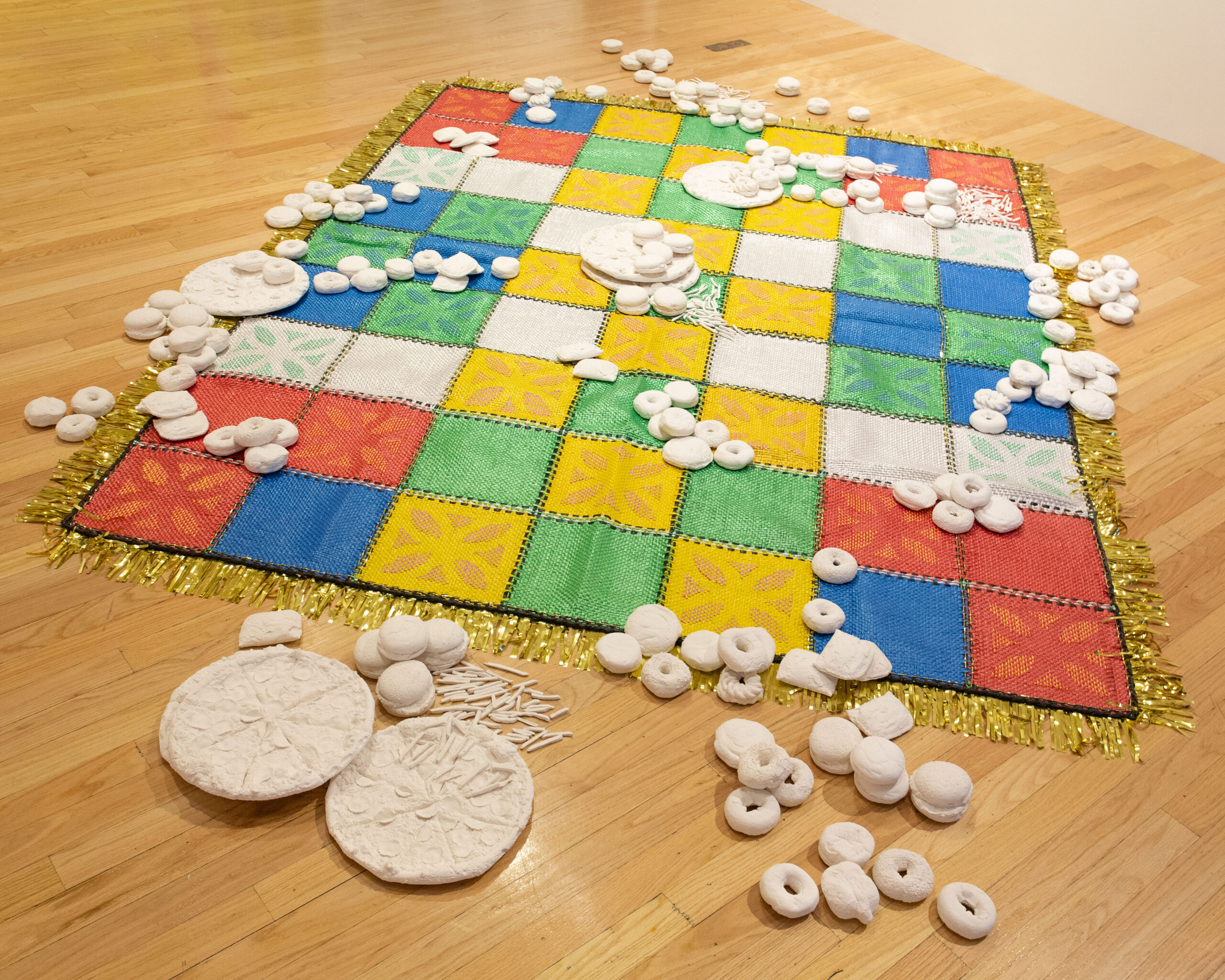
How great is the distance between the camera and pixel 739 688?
1.36 meters

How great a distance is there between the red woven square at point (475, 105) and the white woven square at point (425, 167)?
24 cm

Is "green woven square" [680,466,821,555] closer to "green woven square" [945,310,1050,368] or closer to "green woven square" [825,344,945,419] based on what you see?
"green woven square" [825,344,945,419]

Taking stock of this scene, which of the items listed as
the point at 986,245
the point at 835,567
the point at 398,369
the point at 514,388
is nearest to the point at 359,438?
the point at 398,369

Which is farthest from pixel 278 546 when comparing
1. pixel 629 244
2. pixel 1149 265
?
pixel 1149 265

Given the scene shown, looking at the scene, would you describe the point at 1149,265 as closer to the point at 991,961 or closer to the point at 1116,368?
the point at 1116,368

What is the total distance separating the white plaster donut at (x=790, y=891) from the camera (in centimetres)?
114

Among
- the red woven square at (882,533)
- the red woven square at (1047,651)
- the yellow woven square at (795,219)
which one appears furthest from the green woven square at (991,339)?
the red woven square at (1047,651)

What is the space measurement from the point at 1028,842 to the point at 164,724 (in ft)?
3.82

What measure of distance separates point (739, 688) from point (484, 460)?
0.65 meters

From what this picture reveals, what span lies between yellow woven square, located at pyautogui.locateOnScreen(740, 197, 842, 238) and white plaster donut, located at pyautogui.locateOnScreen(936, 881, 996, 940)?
1.66 metres

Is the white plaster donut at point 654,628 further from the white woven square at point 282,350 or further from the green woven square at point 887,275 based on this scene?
the green woven square at point 887,275

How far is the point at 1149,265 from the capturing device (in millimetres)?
2377

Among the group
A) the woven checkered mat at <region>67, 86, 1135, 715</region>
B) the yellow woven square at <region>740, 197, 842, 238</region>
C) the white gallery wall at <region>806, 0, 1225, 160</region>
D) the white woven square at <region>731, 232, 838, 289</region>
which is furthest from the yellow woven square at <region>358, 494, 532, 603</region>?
the white gallery wall at <region>806, 0, 1225, 160</region>

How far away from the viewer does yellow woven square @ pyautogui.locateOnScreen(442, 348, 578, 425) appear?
1.82m
